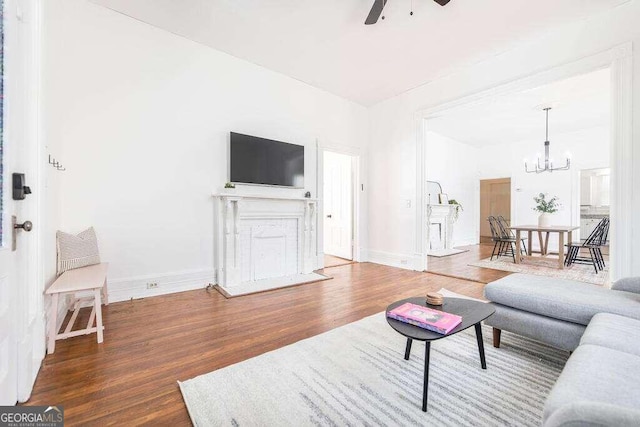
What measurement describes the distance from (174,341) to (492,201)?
9821 millimetres

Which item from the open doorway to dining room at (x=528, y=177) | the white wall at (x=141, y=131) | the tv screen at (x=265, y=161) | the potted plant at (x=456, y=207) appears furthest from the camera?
the potted plant at (x=456, y=207)

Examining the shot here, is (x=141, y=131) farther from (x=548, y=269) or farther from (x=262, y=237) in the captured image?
(x=548, y=269)

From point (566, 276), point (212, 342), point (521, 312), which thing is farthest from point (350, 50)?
point (566, 276)

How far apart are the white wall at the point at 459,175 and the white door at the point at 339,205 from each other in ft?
8.58

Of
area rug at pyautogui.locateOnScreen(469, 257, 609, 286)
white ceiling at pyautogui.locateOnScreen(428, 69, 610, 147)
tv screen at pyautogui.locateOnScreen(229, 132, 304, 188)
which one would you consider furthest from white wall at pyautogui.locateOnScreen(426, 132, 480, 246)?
tv screen at pyautogui.locateOnScreen(229, 132, 304, 188)

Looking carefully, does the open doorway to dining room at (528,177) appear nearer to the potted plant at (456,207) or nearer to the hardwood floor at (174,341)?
the potted plant at (456,207)

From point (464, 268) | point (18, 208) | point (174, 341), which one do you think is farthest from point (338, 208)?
point (18, 208)

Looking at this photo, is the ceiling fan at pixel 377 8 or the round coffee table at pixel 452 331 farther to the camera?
the ceiling fan at pixel 377 8

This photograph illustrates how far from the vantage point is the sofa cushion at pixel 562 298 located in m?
1.65

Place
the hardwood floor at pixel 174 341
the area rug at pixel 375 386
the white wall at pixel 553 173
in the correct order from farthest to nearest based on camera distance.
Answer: the white wall at pixel 553 173, the hardwood floor at pixel 174 341, the area rug at pixel 375 386

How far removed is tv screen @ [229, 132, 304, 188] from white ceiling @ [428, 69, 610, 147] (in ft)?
8.59

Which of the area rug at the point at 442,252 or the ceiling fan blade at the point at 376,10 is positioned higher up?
the ceiling fan blade at the point at 376,10

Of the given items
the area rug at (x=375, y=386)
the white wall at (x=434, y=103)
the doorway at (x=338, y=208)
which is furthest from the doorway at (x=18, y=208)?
the white wall at (x=434, y=103)

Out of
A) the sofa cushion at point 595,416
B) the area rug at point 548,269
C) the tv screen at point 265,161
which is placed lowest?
the area rug at point 548,269
